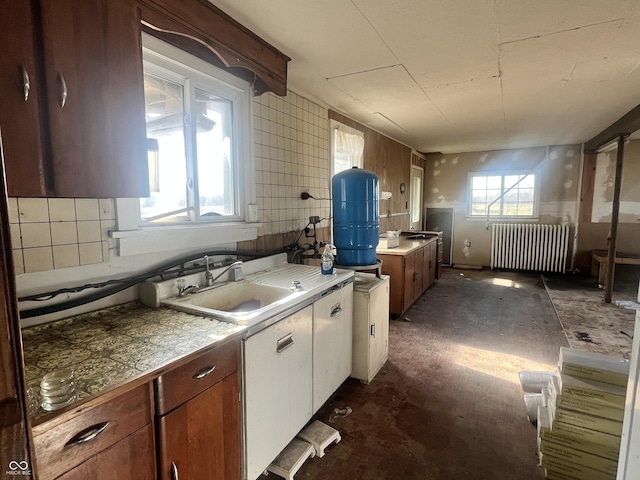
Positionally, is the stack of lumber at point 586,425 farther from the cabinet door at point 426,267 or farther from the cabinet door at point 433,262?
the cabinet door at point 433,262

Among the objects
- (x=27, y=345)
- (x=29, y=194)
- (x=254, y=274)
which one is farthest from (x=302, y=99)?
(x=27, y=345)

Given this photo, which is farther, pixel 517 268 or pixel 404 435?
pixel 517 268

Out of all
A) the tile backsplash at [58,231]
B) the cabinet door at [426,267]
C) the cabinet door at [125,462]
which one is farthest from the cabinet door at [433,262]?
the cabinet door at [125,462]

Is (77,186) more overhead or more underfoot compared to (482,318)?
more overhead

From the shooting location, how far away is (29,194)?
888 millimetres

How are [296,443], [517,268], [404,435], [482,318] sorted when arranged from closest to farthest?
[296,443]
[404,435]
[482,318]
[517,268]

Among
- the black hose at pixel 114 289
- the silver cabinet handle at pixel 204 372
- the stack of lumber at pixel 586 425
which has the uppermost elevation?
the black hose at pixel 114 289

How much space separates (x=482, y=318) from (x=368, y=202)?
218 centimetres

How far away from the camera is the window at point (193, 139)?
163 centimetres

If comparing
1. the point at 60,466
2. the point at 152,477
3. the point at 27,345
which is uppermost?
the point at 27,345

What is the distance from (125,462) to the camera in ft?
2.93

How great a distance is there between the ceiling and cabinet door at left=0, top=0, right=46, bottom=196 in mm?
885

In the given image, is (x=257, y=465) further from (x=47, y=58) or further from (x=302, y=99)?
(x=302, y=99)

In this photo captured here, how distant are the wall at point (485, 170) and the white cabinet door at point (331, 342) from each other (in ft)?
16.5
